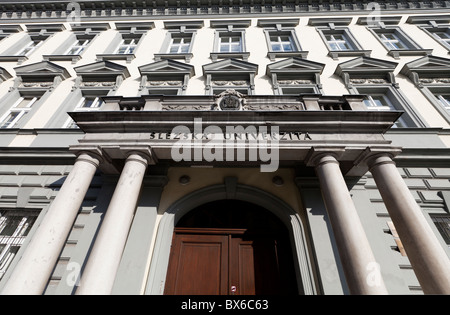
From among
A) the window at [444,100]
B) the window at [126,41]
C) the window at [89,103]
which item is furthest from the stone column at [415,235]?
the window at [126,41]

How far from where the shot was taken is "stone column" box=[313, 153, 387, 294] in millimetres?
3232

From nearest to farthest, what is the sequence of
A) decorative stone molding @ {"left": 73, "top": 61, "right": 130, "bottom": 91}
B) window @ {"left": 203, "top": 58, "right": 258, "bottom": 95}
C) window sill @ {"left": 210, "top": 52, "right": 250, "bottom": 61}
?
window @ {"left": 203, "top": 58, "right": 258, "bottom": 95}, decorative stone molding @ {"left": 73, "top": 61, "right": 130, "bottom": 91}, window sill @ {"left": 210, "top": 52, "right": 250, "bottom": 61}

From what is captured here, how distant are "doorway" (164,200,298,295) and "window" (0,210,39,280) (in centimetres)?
373

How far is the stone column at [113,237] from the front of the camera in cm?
341

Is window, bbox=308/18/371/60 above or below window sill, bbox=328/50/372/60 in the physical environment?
above

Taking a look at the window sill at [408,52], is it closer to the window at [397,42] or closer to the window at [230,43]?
the window at [397,42]

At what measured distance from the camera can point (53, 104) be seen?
7.99 m

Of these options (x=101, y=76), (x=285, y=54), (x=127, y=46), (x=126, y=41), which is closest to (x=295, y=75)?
(x=285, y=54)

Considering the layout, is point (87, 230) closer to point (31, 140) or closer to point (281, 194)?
point (31, 140)

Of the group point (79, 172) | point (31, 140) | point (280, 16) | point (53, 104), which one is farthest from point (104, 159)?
point (280, 16)

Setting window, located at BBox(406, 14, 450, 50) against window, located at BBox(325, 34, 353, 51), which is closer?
window, located at BBox(325, 34, 353, 51)

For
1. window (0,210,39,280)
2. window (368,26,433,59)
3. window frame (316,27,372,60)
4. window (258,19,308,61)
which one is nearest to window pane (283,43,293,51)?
window (258,19,308,61)

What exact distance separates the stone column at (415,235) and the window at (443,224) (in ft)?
7.36

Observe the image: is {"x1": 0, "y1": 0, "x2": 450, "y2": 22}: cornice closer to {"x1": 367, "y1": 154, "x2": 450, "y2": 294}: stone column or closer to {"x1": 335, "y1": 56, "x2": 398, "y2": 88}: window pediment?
{"x1": 335, "y1": 56, "x2": 398, "y2": 88}: window pediment
